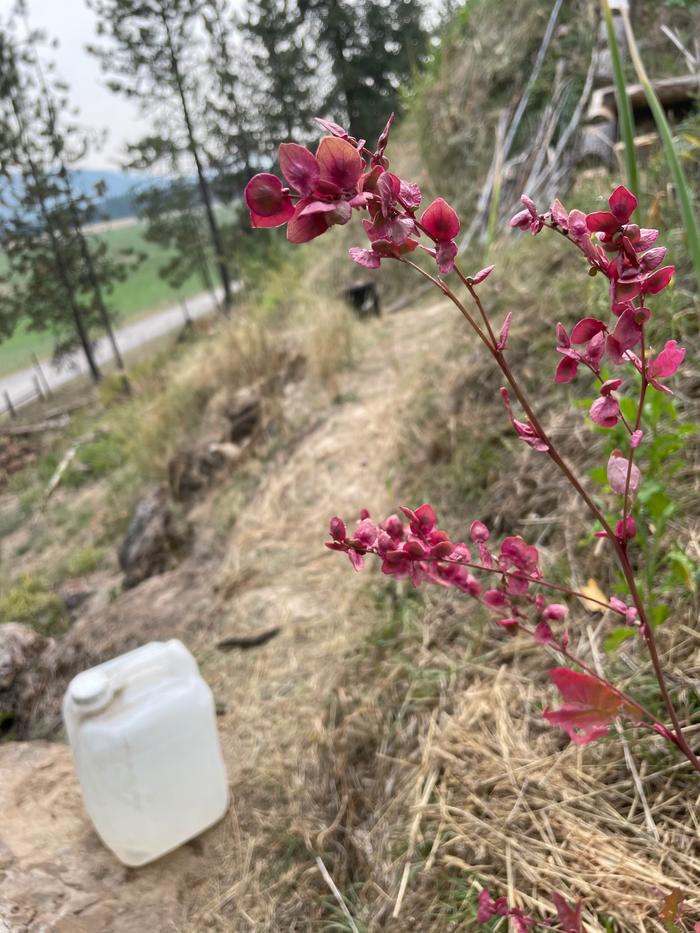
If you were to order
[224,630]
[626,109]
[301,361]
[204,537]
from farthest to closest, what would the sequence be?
[301,361] < [204,537] < [224,630] < [626,109]

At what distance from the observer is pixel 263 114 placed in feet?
29.8

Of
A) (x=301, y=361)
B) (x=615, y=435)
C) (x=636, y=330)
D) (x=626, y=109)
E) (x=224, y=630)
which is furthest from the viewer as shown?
(x=301, y=361)

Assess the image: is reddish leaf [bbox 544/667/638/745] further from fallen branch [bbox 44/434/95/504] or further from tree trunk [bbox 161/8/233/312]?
tree trunk [bbox 161/8/233/312]

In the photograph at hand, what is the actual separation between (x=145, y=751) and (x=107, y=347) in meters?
10.7

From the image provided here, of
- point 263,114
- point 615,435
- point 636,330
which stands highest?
point 263,114

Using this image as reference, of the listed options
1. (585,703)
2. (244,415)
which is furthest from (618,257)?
(244,415)

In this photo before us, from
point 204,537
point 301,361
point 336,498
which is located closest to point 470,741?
point 336,498

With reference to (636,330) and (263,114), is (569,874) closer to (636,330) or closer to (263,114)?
(636,330)

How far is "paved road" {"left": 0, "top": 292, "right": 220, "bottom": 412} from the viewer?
9.50m

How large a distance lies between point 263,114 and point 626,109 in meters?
9.51

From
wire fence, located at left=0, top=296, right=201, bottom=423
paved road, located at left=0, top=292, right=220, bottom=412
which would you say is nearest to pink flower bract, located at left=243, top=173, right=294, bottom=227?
wire fence, located at left=0, top=296, right=201, bottom=423

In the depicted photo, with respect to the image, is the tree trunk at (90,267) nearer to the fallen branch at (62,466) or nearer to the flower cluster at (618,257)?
the fallen branch at (62,466)

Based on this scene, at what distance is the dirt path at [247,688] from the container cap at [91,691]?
0.31m

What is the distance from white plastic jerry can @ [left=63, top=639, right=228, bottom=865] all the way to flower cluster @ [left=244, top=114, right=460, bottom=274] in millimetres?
1170
